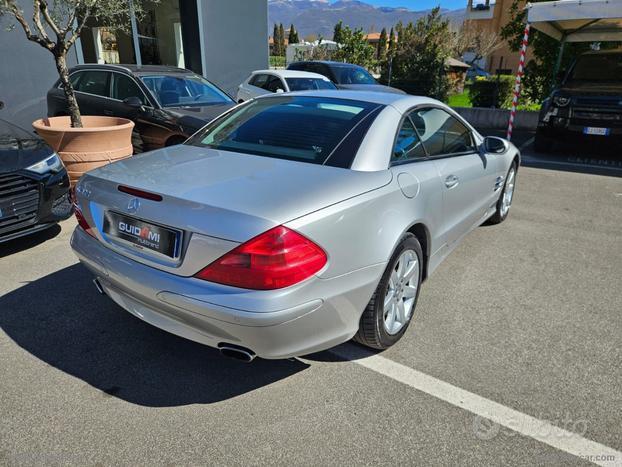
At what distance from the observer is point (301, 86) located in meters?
9.77

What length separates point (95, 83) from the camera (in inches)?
282

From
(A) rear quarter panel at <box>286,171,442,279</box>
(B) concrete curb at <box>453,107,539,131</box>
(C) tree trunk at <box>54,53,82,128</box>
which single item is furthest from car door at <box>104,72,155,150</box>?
(B) concrete curb at <box>453,107,539,131</box>

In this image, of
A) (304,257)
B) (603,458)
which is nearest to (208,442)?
(304,257)

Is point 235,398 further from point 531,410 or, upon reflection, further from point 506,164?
point 506,164

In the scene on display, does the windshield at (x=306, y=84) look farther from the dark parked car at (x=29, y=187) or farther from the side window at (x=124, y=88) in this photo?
the dark parked car at (x=29, y=187)

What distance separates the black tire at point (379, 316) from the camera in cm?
245

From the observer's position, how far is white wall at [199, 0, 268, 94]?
1187cm

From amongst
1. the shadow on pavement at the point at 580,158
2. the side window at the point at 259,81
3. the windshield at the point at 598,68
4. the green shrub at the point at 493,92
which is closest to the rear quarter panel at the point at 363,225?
the shadow on pavement at the point at 580,158

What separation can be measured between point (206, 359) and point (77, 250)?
Answer: 98 cm

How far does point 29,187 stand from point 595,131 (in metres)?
8.77

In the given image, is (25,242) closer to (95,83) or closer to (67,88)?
(67,88)

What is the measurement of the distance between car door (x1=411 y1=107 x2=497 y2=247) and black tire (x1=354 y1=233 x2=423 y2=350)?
0.69m

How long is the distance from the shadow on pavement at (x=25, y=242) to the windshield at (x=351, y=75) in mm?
8854

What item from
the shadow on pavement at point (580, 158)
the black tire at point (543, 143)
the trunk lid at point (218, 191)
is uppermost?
the trunk lid at point (218, 191)
